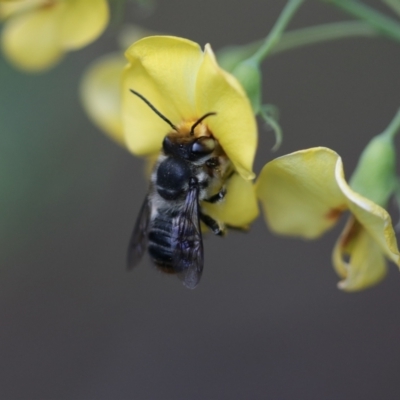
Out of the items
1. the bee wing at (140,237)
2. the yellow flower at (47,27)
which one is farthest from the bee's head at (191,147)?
the yellow flower at (47,27)

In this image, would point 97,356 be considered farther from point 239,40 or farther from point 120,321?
point 239,40

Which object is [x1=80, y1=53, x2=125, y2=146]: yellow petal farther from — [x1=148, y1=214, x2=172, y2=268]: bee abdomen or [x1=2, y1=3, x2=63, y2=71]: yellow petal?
[x1=148, y1=214, x2=172, y2=268]: bee abdomen

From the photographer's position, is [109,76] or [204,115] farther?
[109,76]

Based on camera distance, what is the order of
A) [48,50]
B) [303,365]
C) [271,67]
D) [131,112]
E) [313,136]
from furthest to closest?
[271,67] < [313,136] < [303,365] < [48,50] < [131,112]

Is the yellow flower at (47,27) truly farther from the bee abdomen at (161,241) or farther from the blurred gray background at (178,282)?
the blurred gray background at (178,282)

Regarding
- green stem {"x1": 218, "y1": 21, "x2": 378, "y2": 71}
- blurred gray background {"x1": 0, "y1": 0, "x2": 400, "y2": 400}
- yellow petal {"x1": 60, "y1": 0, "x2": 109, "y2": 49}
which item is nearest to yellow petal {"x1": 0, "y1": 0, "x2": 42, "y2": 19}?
yellow petal {"x1": 60, "y1": 0, "x2": 109, "y2": 49}

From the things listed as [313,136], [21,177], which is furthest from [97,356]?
[313,136]
